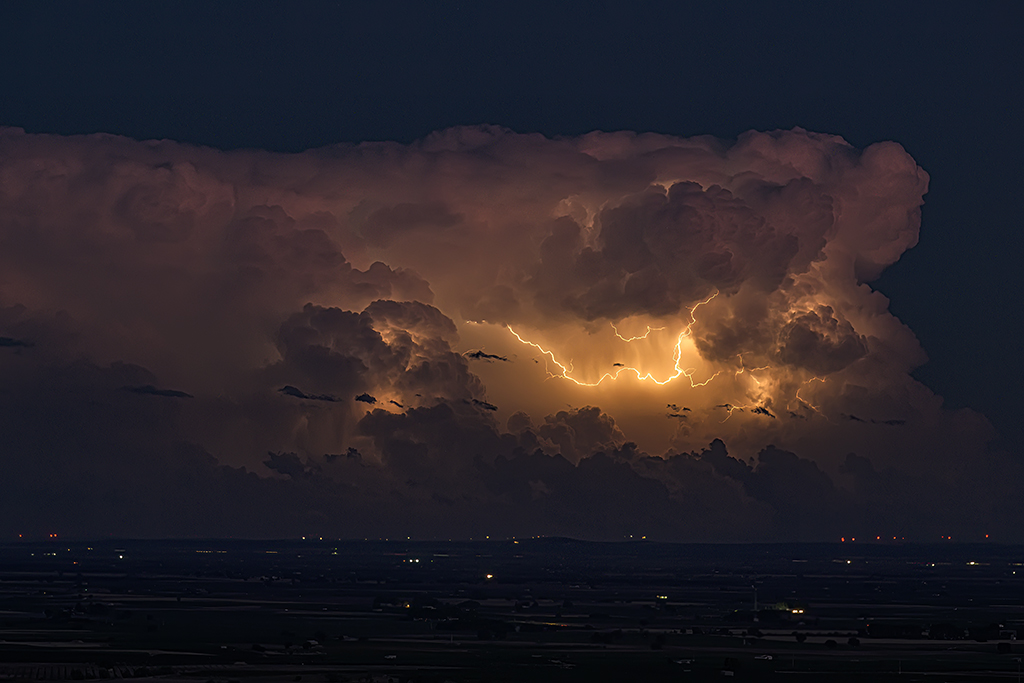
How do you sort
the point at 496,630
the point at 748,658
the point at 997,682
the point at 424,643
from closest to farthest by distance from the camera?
the point at 997,682 → the point at 748,658 → the point at 424,643 → the point at 496,630

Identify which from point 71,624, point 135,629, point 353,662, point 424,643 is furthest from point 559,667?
point 71,624

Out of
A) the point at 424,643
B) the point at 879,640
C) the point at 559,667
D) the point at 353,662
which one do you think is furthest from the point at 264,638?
the point at 879,640

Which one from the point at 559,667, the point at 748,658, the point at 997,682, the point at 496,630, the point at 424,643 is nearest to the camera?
the point at 997,682

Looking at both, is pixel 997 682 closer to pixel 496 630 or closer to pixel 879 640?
pixel 879 640

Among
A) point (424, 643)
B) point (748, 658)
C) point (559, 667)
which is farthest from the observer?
point (424, 643)

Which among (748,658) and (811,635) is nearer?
(748,658)

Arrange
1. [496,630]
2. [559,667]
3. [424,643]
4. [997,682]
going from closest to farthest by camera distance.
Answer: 1. [997,682]
2. [559,667]
3. [424,643]
4. [496,630]

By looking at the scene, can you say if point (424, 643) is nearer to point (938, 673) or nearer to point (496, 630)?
point (496, 630)

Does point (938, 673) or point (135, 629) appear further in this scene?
point (135, 629)
